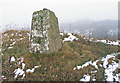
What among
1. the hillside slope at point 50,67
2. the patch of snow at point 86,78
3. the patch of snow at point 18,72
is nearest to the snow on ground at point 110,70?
the hillside slope at point 50,67

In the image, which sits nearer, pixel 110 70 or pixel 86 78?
pixel 86 78

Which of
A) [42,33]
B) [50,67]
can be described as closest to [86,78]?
[50,67]

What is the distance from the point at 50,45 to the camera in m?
5.39

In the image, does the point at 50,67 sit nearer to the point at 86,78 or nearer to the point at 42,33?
the point at 86,78

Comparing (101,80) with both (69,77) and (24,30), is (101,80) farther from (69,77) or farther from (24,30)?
(24,30)

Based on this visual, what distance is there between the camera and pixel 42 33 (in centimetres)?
536

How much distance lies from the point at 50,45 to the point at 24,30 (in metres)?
6.54

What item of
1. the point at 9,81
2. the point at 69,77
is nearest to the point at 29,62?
the point at 9,81

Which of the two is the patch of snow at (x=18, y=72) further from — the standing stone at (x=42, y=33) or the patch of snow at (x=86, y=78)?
the patch of snow at (x=86, y=78)

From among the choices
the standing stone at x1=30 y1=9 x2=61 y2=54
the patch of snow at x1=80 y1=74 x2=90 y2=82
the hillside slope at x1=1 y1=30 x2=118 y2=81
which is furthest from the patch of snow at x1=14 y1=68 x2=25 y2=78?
the patch of snow at x1=80 y1=74 x2=90 y2=82

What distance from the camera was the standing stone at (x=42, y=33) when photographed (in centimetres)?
532

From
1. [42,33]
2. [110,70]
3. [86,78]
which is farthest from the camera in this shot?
[42,33]

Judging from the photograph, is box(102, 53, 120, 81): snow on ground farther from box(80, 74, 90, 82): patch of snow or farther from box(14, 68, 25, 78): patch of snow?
box(14, 68, 25, 78): patch of snow

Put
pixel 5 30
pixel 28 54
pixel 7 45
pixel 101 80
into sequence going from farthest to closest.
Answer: pixel 5 30
pixel 7 45
pixel 28 54
pixel 101 80
